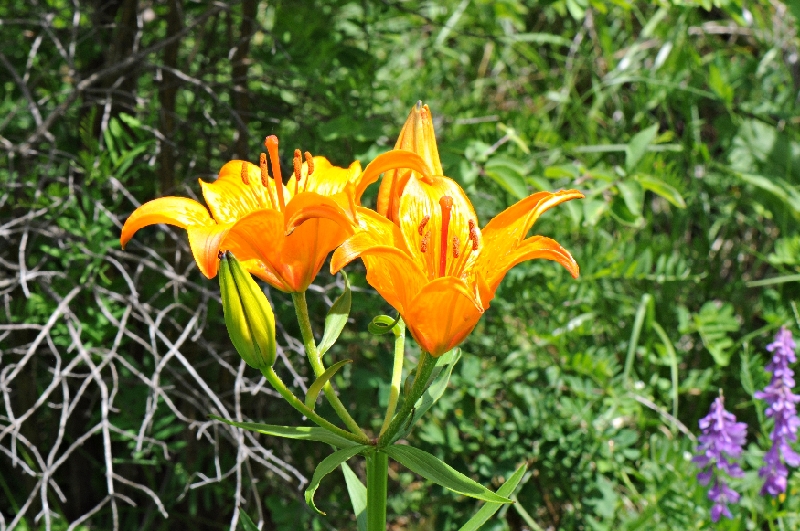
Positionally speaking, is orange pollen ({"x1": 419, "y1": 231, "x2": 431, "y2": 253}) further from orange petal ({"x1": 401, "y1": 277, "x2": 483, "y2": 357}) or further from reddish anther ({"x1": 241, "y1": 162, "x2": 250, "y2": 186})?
reddish anther ({"x1": 241, "y1": 162, "x2": 250, "y2": 186})

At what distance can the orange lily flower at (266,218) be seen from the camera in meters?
1.01

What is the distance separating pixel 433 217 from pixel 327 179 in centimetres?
18

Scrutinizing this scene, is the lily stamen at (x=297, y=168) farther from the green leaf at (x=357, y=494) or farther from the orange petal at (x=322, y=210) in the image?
the green leaf at (x=357, y=494)

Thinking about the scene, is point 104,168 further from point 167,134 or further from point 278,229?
point 278,229

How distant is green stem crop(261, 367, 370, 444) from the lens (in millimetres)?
1105

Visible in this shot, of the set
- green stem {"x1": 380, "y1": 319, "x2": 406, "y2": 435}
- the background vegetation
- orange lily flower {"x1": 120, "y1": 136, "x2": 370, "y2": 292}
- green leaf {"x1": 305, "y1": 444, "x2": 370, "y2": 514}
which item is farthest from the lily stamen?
the background vegetation

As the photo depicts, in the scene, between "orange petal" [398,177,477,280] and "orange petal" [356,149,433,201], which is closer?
"orange petal" [356,149,433,201]

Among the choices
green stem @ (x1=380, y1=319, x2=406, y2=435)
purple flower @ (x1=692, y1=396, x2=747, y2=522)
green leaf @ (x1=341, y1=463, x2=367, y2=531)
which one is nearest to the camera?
green stem @ (x1=380, y1=319, x2=406, y2=435)

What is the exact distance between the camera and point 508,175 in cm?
187

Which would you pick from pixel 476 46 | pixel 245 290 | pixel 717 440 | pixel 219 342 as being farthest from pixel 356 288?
pixel 476 46

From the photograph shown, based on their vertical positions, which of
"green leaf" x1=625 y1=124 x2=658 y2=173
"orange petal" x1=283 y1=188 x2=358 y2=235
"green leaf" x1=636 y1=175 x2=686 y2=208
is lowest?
"green leaf" x1=636 y1=175 x2=686 y2=208

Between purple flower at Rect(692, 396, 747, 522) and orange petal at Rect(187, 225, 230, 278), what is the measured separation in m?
1.17

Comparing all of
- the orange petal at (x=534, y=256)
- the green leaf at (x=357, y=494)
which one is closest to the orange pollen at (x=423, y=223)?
the orange petal at (x=534, y=256)

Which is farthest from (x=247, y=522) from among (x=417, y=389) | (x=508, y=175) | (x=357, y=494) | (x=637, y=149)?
(x=637, y=149)
